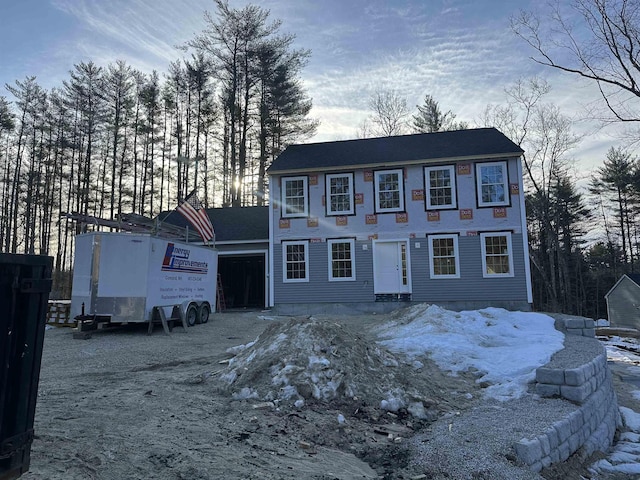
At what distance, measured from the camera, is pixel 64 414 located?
13.5 feet

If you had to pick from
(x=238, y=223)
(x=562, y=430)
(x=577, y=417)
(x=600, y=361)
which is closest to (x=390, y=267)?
(x=238, y=223)

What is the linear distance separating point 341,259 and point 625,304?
77.7 feet

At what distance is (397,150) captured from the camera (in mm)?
16156

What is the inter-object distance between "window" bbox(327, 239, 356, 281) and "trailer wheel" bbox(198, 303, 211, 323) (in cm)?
472

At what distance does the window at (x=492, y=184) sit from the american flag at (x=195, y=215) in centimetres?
973

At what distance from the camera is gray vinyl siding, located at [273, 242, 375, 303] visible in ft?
49.9

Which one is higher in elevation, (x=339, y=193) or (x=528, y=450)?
(x=339, y=193)

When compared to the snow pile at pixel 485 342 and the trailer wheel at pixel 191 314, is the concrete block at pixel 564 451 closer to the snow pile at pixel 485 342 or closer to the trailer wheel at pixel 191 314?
the snow pile at pixel 485 342

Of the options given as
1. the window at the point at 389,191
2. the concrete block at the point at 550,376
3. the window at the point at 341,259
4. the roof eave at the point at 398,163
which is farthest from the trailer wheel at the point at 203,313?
the concrete block at the point at 550,376

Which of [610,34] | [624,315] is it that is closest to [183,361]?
[610,34]

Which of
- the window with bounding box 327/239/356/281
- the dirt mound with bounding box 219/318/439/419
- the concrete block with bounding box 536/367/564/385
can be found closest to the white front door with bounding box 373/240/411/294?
the window with bounding box 327/239/356/281

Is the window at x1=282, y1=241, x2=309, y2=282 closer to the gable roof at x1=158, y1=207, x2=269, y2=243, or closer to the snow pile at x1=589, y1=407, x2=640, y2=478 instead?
the gable roof at x1=158, y1=207, x2=269, y2=243

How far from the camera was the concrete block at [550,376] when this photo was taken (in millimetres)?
5168

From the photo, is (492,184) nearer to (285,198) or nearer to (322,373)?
(285,198)
